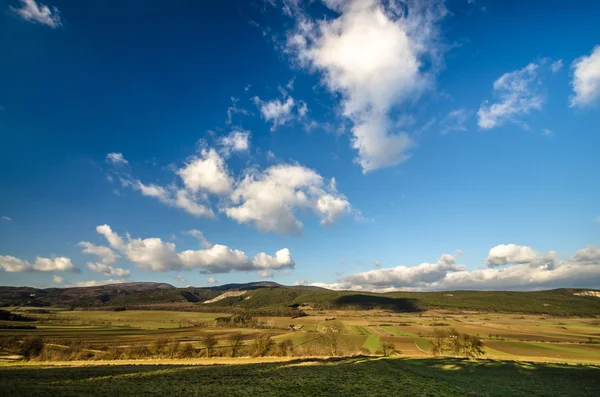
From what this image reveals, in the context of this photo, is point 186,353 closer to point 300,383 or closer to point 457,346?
point 300,383

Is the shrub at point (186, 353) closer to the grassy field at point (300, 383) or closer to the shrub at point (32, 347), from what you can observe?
the shrub at point (32, 347)

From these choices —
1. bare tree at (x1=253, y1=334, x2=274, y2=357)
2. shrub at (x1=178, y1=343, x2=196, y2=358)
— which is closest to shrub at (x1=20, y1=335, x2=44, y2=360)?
shrub at (x1=178, y1=343, x2=196, y2=358)

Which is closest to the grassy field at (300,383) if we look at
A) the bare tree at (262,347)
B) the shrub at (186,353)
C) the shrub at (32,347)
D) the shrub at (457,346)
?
the shrub at (186,353)

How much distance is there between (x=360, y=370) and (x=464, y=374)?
1348cm

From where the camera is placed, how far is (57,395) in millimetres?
19797

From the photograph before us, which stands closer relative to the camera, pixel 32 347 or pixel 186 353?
pixel 32 347

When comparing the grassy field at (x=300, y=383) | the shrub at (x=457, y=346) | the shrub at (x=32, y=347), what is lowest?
the shrub at (x=457, y=346)

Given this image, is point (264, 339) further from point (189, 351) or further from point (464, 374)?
point (464, 374)

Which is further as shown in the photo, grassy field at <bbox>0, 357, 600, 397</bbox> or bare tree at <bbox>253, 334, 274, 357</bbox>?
bare tree at <bbox>253, 334, 274, 357</bbox>

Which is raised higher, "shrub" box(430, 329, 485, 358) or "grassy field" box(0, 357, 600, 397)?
"grassy field" box(0, 357, 600, 397)

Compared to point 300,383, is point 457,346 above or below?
below

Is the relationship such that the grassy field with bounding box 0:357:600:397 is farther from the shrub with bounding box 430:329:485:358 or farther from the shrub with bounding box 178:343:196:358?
the shrub with bounding box 430:329:485:358

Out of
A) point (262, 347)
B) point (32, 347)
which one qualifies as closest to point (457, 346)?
point (262, 347)

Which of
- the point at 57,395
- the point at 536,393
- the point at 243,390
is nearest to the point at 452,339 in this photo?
the point at 536,393
